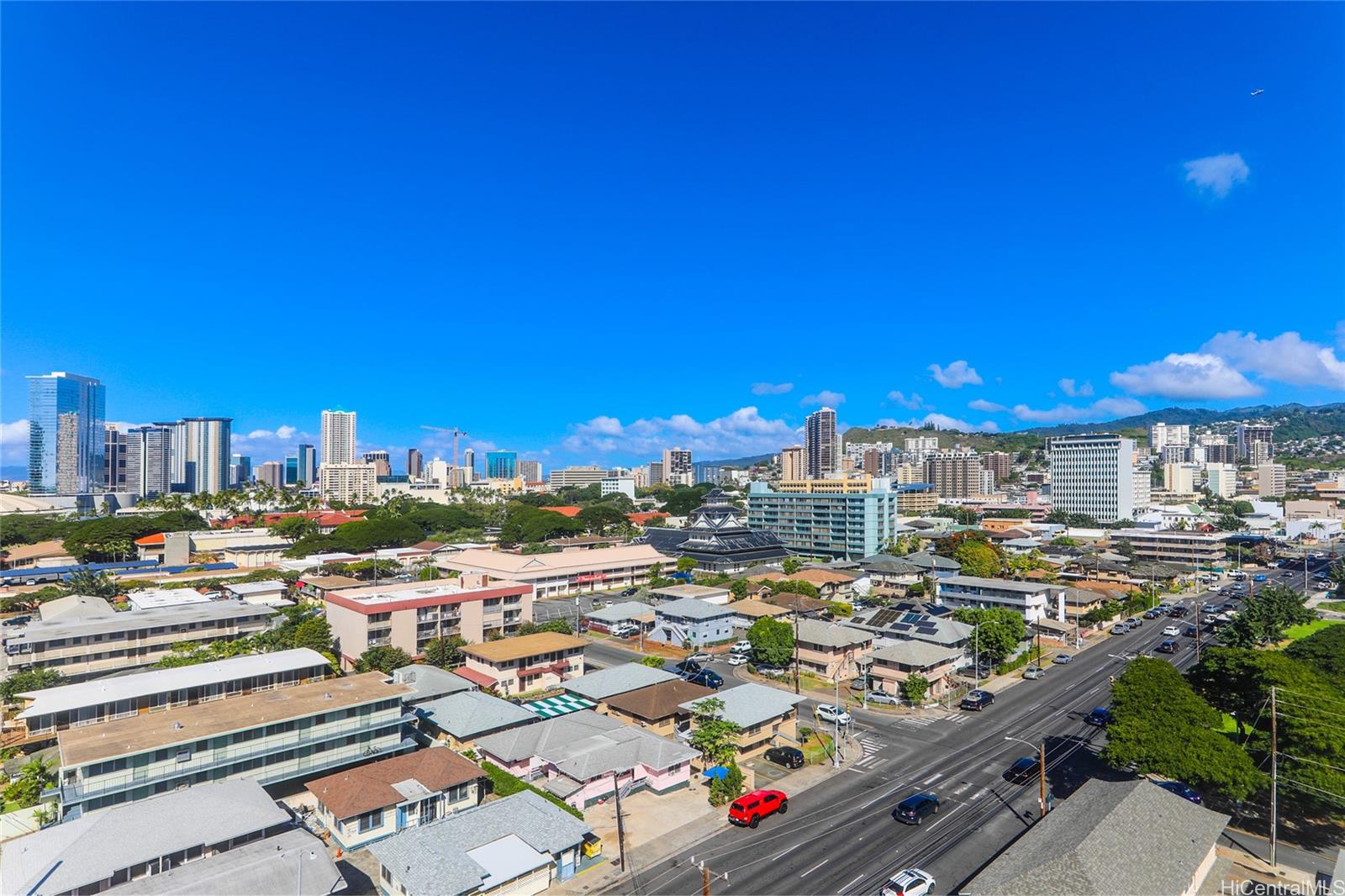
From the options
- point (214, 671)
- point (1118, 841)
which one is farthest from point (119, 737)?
point (1118, 841)

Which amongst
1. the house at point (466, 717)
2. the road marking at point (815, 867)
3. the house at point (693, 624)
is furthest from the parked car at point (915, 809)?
the house at point (693, 624)

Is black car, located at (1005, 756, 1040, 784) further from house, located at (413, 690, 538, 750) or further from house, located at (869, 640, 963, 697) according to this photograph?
house, located at (413, 690, 538, 750)

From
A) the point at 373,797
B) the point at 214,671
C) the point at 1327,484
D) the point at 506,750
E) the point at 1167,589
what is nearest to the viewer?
the point at 373,797

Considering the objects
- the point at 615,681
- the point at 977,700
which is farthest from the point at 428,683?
the point at 977,700

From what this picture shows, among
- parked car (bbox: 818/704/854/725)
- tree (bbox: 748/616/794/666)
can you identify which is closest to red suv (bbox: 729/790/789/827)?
parked car (bbox: 818/704/854/725)

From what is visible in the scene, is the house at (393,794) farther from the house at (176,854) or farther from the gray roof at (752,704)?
the gray roof at (752,704)

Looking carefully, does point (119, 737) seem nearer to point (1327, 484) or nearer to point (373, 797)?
point (373, 797)
